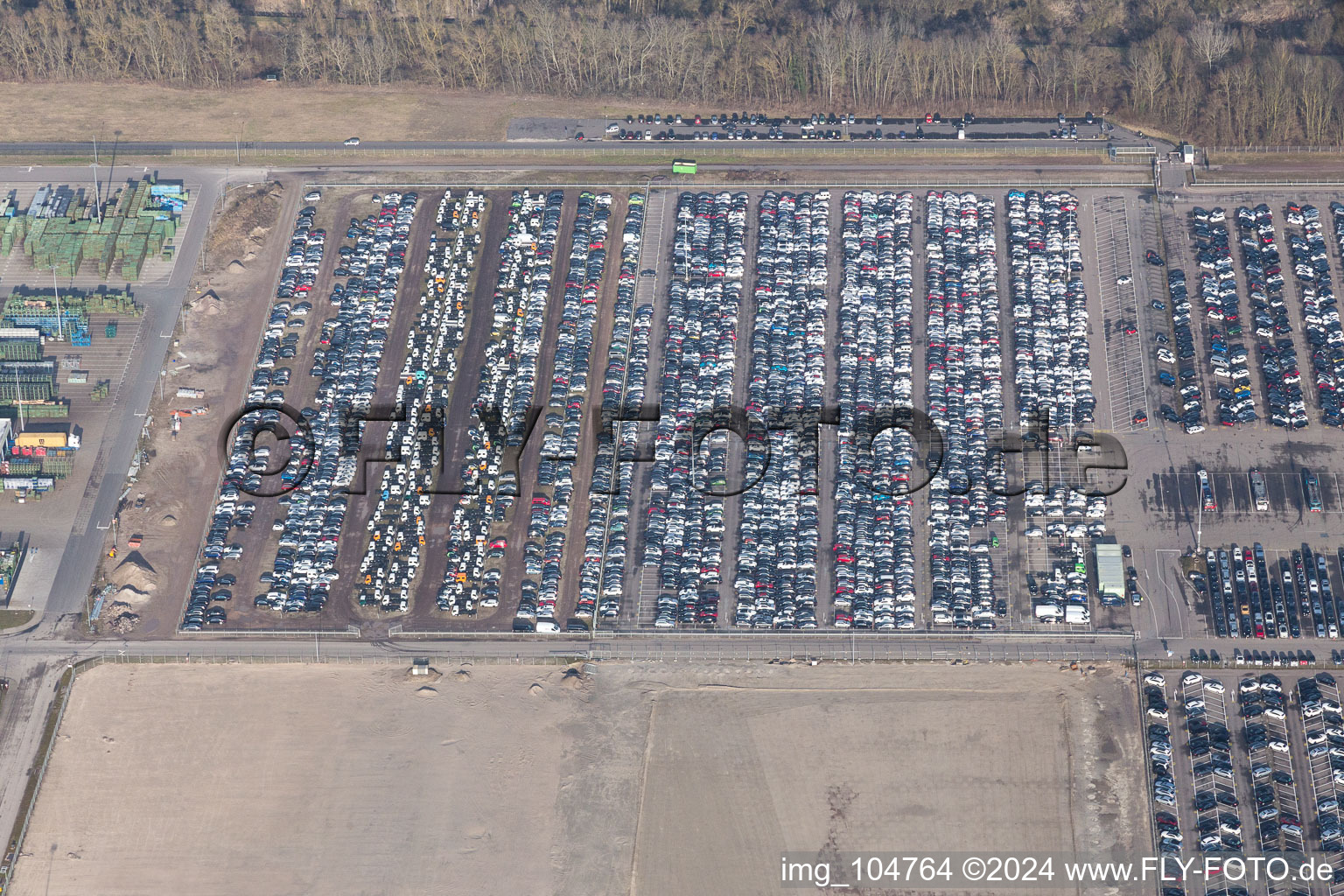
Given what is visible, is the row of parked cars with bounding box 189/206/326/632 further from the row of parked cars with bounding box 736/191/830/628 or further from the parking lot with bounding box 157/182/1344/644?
the row of parked cars with bounding box 736/191/830/628

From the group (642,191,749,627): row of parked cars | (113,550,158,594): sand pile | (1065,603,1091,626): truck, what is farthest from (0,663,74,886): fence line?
(1065,603,1091,626): truck

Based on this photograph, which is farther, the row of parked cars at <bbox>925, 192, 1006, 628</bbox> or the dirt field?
the row of parked cars at <bbox>925, 192, 1006, 628</bbox>

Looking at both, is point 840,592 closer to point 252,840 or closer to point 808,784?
point 808,784

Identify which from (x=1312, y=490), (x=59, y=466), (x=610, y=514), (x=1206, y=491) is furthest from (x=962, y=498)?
(x=59, y=466)

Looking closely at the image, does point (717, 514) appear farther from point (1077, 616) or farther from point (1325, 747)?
point (1325, 747)

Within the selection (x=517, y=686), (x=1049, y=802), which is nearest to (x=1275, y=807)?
(x=1049, y=802)
